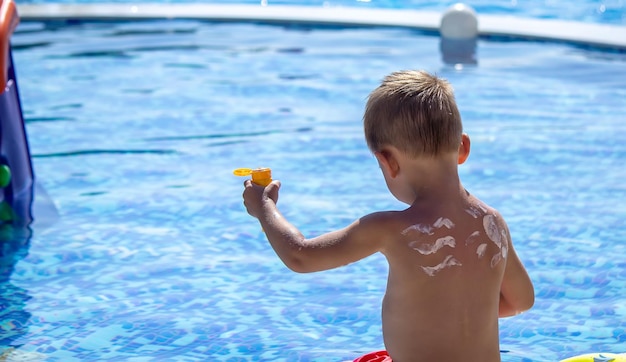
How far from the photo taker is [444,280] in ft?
8.13

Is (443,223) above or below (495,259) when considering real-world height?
above

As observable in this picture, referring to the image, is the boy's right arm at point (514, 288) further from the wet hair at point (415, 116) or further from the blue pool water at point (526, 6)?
the blue pool water at point (526, 6)

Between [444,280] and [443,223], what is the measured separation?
149 millimetres

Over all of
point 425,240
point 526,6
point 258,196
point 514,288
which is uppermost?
point 258,196

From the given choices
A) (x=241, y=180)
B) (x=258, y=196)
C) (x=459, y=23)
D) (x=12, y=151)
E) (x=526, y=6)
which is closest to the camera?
(x=258, y=196)

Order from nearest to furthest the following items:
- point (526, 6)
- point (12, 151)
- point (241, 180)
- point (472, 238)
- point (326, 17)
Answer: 1. point (472, 238)
2. point (12, 151)
3. point (241, 180)
4. point (326, 17)
5. point (526, 6)

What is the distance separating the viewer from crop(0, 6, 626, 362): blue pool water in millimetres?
3975

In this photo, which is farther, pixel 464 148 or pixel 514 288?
pixel 514 288

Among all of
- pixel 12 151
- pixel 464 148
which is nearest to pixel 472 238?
pixel 464 148

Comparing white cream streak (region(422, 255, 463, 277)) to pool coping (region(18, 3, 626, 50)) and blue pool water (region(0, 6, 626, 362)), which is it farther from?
pool coping (region(18, 3, 626, 50))

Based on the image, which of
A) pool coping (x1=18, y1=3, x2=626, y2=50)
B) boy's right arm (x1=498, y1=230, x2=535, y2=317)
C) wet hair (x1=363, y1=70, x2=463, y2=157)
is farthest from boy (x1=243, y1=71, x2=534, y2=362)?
pool coping (x1=18, y1=3, x2=626, y2=50)

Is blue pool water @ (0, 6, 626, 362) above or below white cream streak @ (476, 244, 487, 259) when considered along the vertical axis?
below

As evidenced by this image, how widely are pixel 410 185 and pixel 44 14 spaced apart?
9.75 metres

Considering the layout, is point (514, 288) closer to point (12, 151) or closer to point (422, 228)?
point (422, 228)
